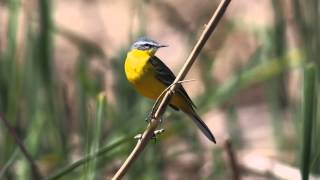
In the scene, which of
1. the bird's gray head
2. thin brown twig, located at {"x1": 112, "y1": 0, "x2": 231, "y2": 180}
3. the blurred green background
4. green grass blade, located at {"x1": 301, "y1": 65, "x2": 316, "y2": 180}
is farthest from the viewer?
the blurred green background

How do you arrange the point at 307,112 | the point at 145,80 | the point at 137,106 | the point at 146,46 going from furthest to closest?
1. the point at 137,106
2. the point at 146,46
3. the point at 145,80
4. the point at 307,112

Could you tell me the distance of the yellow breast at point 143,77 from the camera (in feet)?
9.19

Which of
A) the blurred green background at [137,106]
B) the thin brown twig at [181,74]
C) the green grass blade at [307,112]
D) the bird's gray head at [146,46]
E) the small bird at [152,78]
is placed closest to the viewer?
the thin brown twig at [181,74]

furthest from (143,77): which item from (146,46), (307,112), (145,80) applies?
(307,112)

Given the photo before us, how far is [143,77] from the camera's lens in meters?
2.85

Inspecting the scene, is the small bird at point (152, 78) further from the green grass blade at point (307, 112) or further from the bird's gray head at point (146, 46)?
the green grass blade at point (307, 112)

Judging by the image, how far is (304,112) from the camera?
7.12 feet

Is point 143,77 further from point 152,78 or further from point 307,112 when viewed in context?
point 307,112

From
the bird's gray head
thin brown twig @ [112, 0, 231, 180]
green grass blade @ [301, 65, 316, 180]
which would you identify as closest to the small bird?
the bird's gray head

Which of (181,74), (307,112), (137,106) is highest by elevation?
(181,74)

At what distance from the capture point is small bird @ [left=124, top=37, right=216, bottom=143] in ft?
9.04

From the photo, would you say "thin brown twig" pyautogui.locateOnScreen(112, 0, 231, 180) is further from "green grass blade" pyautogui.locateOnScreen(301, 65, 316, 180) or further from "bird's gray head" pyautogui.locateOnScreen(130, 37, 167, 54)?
"bird's gray head" pyautogui.locateOnScreen(130, 37, 167, 54)

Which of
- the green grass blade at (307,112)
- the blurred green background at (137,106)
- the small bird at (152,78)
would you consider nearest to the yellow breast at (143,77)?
the small bird at (152,78)

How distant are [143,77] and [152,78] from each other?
1.1 inches
